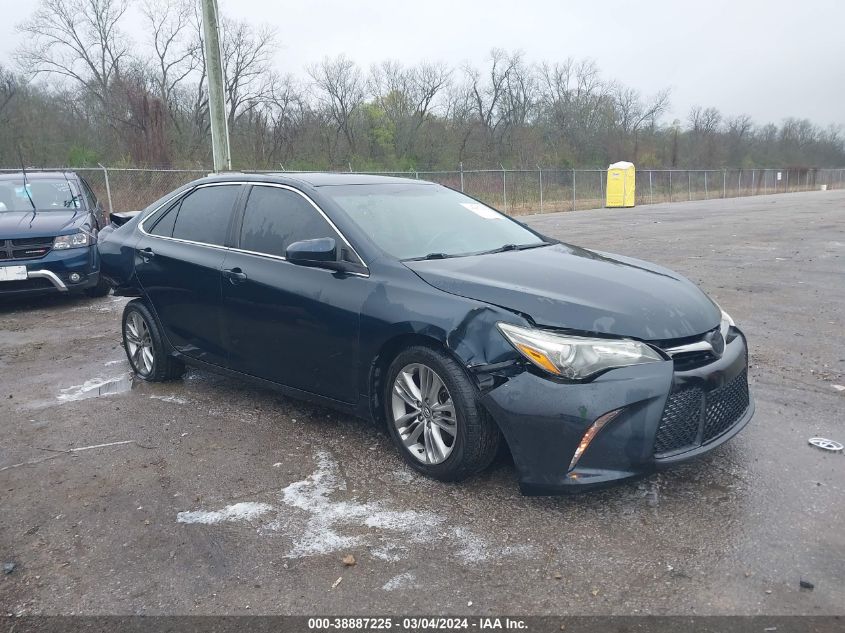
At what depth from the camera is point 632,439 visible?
9.93 feet

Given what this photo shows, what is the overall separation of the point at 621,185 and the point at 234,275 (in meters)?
29.9

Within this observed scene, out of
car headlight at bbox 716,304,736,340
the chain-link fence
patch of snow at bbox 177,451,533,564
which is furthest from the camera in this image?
the chain-link fence

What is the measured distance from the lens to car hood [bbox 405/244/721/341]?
322 centimetres

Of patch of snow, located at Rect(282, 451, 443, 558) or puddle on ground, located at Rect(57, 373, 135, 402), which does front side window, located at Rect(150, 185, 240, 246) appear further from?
patch of snow, located at Rect(282, 451, 443, 558)

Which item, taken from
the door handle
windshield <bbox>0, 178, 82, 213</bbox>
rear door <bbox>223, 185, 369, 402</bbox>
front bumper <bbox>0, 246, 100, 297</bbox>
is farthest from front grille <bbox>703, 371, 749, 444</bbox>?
windshield <bbox>0, 178, 82, 213</bbox>

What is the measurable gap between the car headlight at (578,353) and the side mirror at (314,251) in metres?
1.23

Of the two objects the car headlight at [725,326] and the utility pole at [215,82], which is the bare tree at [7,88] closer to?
the utility pole at [215,82]

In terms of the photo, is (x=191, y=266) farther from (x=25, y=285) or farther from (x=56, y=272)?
(x=25, y=285)

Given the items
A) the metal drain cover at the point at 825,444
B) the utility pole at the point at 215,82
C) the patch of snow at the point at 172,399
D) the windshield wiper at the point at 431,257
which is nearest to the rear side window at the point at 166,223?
the patch of snow at the point at 172,399

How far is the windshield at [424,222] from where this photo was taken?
409 cm

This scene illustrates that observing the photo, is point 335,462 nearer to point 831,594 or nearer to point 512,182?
point 831,594

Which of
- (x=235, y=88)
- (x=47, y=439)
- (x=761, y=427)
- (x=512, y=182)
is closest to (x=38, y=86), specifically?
(x=235, y=88)

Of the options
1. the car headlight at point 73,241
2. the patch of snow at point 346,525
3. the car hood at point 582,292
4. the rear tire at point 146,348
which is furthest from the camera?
the car headlight at point 73,241

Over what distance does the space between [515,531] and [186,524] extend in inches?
59.2
